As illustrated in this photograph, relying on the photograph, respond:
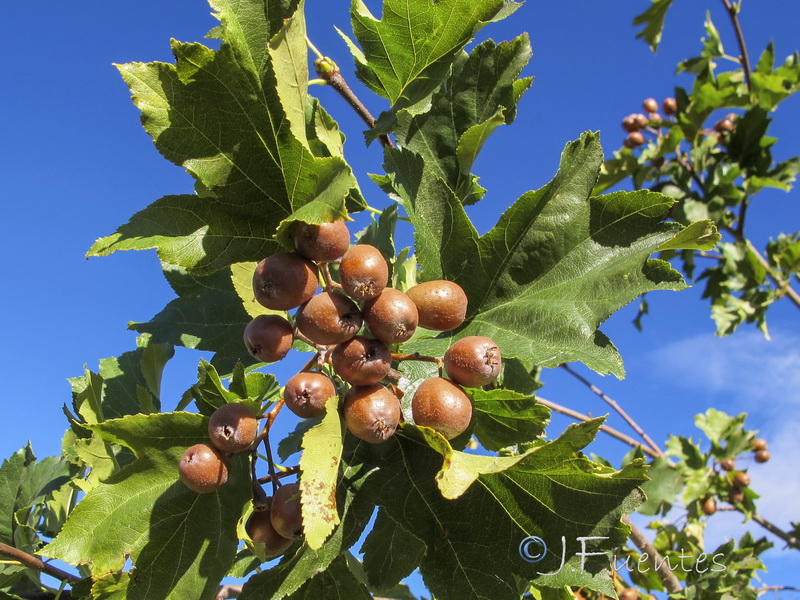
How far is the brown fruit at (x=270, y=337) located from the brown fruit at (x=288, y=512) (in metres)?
0.32

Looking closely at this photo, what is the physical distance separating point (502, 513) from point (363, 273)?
0.68 meters

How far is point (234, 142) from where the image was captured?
1.63 m

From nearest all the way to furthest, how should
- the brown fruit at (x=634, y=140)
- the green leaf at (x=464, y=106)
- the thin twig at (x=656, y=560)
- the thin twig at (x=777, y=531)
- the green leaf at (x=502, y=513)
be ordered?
the green leaf at (x=502, y=513), the green leaf at (x=464, y=106), the thin twig at (x=656, y=560), the thin twig at (x=777, y=531), the brown fruit at (x=634, y=140)

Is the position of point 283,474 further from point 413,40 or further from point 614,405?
point 614,405

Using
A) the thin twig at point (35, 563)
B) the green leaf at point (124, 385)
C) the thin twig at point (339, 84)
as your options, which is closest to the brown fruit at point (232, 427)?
the green leaf at point (124, 385)

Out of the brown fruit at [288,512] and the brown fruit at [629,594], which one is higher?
the brown fruit at [629,594]

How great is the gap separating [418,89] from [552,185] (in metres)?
0.53

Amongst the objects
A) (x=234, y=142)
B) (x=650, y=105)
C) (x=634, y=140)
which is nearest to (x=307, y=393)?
(x=234, y=142)

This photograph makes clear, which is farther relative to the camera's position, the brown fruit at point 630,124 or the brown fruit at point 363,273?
the brown fruit at point 630,124

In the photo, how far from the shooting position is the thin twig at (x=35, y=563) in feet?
8.13

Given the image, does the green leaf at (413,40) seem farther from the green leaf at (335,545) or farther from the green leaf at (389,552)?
the green leaf at (389,552)

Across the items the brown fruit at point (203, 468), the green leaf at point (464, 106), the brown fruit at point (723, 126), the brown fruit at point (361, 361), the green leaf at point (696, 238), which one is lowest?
the brown fruit at point (203, 468)

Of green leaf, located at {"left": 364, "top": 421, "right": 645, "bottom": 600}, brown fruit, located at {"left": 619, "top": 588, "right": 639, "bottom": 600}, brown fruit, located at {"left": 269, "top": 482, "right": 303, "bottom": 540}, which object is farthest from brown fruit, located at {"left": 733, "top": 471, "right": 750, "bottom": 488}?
brown fruit, located at {"left": 269, "top": 482, "right": 303, "bottom": 540}

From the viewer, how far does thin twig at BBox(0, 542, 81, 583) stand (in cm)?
248
